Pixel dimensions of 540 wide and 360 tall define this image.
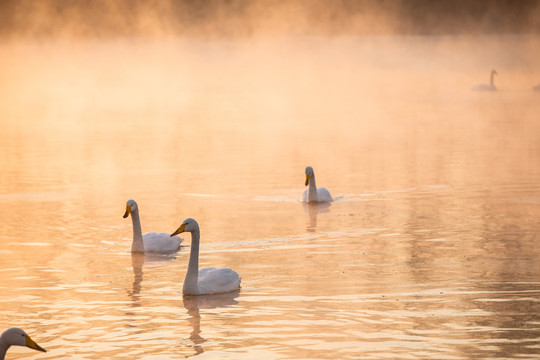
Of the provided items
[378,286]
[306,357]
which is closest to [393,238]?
[378,286]

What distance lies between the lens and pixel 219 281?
1273cm

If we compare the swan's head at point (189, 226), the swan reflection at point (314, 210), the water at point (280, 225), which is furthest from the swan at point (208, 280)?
the swan reflection at point (314, 210)

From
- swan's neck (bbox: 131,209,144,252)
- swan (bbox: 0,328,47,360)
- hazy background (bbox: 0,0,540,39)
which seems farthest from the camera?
hazy background (bbox: 0,0,540,39)

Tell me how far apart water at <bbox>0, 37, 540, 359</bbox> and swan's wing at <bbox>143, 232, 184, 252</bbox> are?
0.23 m

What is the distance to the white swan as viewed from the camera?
14961 millimetres

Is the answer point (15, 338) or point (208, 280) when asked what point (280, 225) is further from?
point (15, 338)

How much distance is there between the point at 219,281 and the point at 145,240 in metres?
2.62

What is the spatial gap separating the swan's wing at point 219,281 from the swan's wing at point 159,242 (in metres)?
2.24

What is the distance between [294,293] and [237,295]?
0.62 meters

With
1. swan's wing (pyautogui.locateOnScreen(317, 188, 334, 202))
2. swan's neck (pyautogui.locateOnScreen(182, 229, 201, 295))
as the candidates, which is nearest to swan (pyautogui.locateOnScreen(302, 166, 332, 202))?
swan's wing (pyautogui.locateOnScreen(317, 188, 334, 202))

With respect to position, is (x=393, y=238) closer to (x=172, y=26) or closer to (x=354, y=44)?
(x=354, y=44)

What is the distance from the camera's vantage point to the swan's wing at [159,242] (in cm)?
1502

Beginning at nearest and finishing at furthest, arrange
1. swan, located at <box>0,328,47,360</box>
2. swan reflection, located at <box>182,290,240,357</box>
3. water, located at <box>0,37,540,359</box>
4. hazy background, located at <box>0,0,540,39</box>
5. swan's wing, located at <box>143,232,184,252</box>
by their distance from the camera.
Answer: swan, located at <box>0,328,47,360</box>
water, located at <box>0,37,540,359</box>
swan reflection, located at <box>182,290,240,357</box>
swan's wing, located at <box>143,232,184,252</box>
hazy background, located at <box>0,0,540,39</box>

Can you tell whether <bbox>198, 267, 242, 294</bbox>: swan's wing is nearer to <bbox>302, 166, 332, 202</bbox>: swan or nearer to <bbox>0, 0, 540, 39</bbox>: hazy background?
<bbox>302, 166, 332, 202</bbox>: swan
